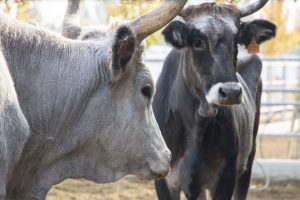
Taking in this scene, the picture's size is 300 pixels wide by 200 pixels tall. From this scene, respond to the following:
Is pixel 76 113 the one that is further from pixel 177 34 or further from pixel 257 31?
pixel 257 31

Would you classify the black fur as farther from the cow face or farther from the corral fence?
the corral fence

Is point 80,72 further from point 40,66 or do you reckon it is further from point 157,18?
point 157,18

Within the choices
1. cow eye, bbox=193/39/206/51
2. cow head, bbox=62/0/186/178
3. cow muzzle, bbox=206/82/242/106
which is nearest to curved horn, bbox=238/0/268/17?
cow eye, bbox=193/39/206/51

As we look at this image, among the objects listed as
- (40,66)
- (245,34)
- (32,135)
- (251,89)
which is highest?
(40,66)

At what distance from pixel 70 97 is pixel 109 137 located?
14.5 inches

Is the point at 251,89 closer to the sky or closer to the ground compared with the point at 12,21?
closer to the ground

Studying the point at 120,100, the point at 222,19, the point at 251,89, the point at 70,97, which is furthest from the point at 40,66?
the point at 251,89

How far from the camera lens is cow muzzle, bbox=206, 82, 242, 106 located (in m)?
6.55

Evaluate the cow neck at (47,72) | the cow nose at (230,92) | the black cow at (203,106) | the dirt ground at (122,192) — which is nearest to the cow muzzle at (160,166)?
the cow neck at (47,72)

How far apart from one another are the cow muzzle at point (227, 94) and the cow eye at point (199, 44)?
477 millimetres

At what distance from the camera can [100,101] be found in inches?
183

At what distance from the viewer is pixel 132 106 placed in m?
4.79

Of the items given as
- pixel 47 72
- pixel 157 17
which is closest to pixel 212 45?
pixel 157 17

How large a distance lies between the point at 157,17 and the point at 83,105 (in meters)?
0.66
